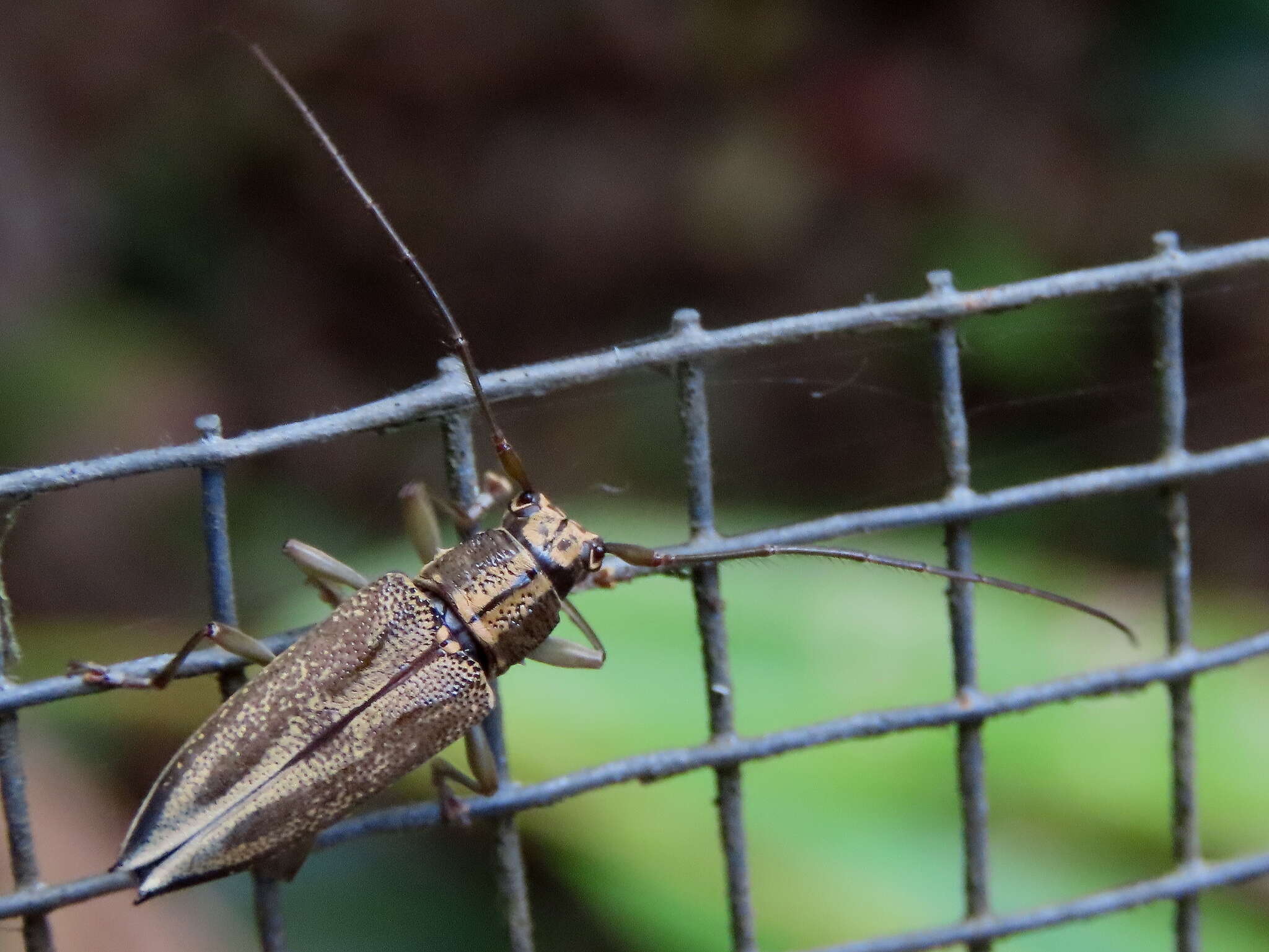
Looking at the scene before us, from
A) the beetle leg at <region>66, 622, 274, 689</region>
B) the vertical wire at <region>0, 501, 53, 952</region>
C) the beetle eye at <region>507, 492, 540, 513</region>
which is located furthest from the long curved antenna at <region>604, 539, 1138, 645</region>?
the vertical wire at <region>0, 501, 53, 952</region>

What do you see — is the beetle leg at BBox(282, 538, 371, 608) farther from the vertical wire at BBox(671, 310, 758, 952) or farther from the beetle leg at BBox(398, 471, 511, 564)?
the vertical wire at BBox(671, 310, 758, 952)

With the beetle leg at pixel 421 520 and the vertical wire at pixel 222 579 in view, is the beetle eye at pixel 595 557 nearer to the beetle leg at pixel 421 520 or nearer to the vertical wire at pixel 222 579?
the beetle leg at pixel 421 520

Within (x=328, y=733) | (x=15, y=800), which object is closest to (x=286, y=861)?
(x=328, y=733)

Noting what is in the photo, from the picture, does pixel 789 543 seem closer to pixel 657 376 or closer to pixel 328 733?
pixel 328 733

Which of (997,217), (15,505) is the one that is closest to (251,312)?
(997,217)

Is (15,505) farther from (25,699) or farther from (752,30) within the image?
(752,30)

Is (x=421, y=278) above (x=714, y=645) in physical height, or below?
above
